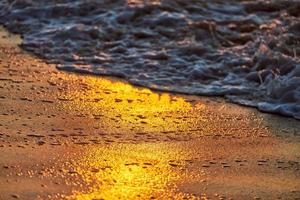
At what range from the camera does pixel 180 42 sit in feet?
18.6

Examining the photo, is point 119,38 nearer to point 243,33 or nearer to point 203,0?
point 243,33

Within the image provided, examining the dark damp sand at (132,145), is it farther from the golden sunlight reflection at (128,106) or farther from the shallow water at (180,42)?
the shallow water at (180,42)

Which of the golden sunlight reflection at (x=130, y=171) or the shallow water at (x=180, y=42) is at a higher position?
the golden sunlight reflection at (x=130, y=171)

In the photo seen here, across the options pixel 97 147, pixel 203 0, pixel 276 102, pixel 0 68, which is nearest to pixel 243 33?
pixel 203 0

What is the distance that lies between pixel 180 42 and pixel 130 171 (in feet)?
9.13

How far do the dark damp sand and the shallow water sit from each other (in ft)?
1.03

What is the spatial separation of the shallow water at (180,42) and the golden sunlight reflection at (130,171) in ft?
→ 3.67

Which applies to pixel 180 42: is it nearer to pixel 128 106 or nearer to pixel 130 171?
pixel 128 106

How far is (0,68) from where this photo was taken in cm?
479

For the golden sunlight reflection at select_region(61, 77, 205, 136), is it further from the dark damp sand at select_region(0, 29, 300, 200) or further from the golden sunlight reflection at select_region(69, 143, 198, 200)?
the golden sunlight reflection at select_region(69, 143, 198, 200)

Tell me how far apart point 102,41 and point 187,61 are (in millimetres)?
976

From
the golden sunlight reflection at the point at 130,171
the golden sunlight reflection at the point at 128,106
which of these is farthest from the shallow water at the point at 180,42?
the golden sunlight reflection at the point at 130,171

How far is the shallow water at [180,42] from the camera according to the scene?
4.61 meters

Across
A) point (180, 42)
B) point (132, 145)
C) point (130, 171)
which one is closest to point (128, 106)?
point (132, 145)
